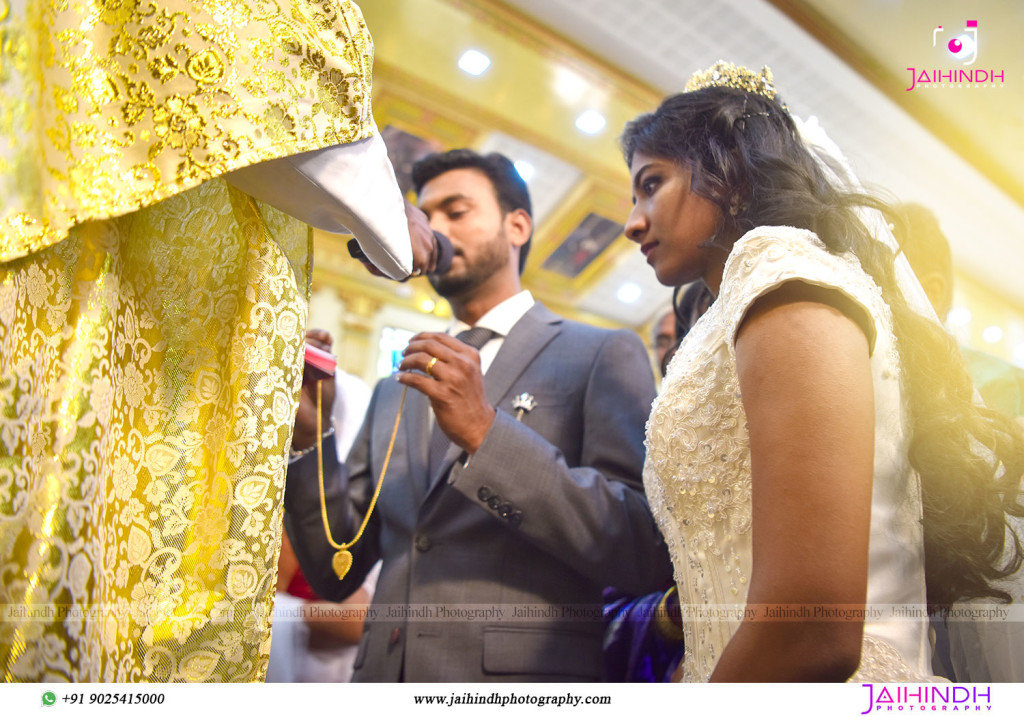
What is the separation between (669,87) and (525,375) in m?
2.20

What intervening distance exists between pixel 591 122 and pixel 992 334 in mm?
3441

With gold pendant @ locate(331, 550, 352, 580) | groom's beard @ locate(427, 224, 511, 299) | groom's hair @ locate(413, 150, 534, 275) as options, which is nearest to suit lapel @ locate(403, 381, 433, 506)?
gold pendant @ locate(331, 550, 352, 580)

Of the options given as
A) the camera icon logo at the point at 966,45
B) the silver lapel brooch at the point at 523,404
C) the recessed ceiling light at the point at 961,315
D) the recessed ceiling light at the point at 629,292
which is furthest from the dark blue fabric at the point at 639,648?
the recessed ceiling light at the point at 629,292

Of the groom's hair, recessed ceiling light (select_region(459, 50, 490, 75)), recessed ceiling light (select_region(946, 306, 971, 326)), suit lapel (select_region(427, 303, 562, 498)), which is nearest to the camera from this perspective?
suit lapel (select_region(427, 303, 562, 498))

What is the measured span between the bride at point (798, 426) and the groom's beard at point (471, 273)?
0.47 m

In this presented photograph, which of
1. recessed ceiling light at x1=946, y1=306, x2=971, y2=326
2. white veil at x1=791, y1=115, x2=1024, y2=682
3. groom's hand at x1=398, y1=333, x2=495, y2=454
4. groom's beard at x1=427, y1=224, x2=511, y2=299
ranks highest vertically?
recessed ceiling light at x1=946, y1=306, x2=971, y2=326

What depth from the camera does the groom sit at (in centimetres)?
114

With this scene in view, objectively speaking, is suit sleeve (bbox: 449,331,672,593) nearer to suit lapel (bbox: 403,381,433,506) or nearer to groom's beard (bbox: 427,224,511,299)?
suit lapel (bbox: 403,381,433,506)

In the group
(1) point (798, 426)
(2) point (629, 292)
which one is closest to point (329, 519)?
(1) point (798, 426)

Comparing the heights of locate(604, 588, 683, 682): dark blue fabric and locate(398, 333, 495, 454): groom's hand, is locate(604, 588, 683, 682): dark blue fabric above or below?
below

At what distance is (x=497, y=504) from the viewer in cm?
113

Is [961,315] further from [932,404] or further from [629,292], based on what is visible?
[629,292]

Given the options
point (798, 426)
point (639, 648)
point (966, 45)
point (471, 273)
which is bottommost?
point (639, 648)

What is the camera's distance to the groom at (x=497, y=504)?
1.14m
